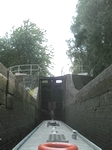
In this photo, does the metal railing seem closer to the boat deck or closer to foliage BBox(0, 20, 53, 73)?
foliage BBox(0, 20, 53, 73)

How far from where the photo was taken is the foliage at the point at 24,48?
2967cm

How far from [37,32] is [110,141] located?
2817 centimetres

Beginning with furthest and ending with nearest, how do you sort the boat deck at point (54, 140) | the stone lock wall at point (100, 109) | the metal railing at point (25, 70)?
the metal railing at point (25, 70) < the stone lock wall at point (100, 109) < the boat deck at point (54, 140)

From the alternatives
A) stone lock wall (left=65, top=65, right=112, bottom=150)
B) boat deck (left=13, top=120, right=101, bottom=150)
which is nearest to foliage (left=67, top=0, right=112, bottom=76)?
stone lock wall (left=65, top=65, right=112, bottom=150)

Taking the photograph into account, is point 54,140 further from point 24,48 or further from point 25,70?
point 24,48

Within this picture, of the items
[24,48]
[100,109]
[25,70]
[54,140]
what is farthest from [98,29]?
[24,48]

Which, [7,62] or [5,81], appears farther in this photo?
[7,62]

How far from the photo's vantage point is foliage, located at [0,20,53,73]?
2967cm

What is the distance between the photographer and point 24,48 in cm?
2988

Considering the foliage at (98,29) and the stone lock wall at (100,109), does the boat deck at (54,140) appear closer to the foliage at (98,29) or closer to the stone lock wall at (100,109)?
the stone lock wall at (100,109)

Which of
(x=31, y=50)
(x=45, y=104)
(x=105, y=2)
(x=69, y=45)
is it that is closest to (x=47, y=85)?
(x=45, y=104)

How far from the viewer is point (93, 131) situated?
22.2 feet

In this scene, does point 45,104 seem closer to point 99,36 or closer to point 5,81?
point 99,36

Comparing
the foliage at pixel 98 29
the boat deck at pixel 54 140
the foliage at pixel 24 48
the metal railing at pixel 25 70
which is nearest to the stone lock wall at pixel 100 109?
the boat deck at pixel 54 140
